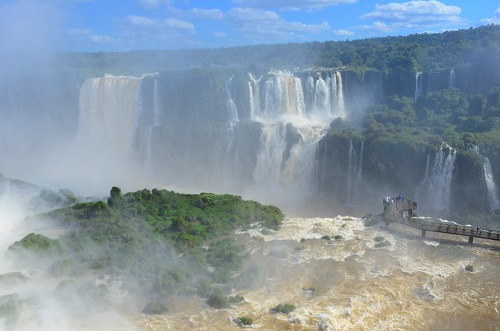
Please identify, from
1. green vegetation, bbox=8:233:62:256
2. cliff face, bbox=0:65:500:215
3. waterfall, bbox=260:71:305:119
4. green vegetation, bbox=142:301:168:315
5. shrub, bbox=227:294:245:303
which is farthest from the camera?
waterfall, bbox=260:71:305:119

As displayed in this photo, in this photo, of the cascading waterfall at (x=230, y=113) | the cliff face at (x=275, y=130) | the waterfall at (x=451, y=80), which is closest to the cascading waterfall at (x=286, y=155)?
the cliff face at (x=275, y=130)

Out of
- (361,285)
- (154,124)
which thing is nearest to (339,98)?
(154,124)

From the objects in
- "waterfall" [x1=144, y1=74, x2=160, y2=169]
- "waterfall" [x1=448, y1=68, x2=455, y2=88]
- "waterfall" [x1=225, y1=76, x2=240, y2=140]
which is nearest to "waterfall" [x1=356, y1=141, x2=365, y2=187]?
"waterfall" [x1=225, y1=76, x2=240, y2=140]

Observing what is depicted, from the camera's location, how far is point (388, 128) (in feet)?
118

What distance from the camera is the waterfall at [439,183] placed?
1229 inches

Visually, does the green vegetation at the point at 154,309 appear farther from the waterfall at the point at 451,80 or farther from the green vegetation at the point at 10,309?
the waterfall at the point at 451,80

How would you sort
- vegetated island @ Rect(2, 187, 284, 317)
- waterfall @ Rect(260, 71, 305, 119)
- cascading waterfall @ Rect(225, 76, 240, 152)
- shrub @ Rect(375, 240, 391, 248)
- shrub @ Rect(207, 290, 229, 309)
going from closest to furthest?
1. shrub @ Rect(207, 290, 229, 309)
2. vegetated island @ Rect(2, 187, 284, 317)
3. shrub @ Rect(375, 240, 391, 248)
4. cascading waterfall @ Rect(225, 76, 240, 152)
5. waterfall @ Rect(260, 71, 305, 119)

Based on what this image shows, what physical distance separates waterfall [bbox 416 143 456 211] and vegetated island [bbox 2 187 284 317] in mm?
11325

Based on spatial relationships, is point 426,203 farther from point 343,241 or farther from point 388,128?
point 343,241

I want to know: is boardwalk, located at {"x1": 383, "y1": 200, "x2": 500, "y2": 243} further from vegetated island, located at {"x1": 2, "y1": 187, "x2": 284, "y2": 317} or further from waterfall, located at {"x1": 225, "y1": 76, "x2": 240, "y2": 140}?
waterfall, located at {"x1": 225, "y1": 76, "x2": 240, "y2": 140}

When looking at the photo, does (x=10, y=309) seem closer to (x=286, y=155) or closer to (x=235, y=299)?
(x=235, y=299)

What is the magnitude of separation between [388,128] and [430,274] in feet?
60.8

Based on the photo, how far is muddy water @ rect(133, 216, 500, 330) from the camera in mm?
16000

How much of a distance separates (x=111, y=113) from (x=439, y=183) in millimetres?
28190
